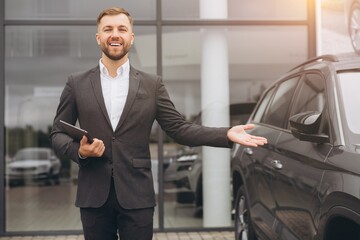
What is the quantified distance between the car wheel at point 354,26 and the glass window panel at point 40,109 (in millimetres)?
2469

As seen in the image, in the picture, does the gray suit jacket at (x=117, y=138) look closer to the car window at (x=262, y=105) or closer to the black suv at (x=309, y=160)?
the black suv at (x=309, y=160)

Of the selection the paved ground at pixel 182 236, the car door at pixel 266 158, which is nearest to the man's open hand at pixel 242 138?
the car door at pixel 266 158

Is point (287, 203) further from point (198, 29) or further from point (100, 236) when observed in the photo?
point (198, 29)

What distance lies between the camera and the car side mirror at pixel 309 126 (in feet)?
11.3

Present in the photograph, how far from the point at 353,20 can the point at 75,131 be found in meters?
5.43

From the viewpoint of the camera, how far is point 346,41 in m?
7.39

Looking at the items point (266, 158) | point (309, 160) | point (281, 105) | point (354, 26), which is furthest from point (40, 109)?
point (309, 160)

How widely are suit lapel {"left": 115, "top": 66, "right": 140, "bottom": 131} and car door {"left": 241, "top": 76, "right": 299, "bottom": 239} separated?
5.13 feet

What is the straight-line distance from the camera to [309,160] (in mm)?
3535

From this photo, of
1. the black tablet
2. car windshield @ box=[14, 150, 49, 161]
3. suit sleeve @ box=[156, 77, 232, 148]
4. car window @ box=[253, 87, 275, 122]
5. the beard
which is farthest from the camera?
car windshield @ box=[14, 150, 49, 161]

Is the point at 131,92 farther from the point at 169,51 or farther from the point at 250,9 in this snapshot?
the point at 250,9

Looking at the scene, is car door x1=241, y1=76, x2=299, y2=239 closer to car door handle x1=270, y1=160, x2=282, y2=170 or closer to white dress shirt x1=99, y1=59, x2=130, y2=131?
car door handle x1=270, y1=160, x2=282, y2=170

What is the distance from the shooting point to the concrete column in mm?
7691

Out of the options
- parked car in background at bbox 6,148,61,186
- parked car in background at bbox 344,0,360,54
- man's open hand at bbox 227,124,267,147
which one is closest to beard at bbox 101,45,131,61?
man's open hand at bbox 227,124,267,147
